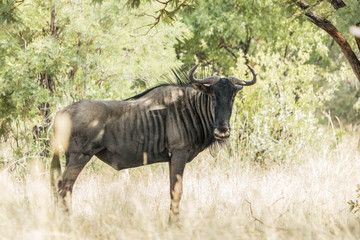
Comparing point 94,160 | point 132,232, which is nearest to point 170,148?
point 132,232

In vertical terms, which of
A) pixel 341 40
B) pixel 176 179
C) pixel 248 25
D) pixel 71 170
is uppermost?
pixel 248 25

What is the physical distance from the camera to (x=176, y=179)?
17.1 feet

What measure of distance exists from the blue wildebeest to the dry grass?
47 centimetres

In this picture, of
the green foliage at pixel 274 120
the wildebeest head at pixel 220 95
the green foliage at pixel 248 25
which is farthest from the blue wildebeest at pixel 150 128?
the green foliage at pixel 248 25

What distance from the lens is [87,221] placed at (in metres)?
4.84

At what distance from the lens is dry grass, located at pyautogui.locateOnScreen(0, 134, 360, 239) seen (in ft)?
13.0

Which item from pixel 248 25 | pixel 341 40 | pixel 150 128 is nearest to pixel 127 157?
pixel 150 128

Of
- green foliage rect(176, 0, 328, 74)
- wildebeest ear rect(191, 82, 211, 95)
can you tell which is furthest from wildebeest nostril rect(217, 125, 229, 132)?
green foliage rect(176, 0, 328, 74)

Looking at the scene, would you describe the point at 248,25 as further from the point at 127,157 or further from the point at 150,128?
the point at 127,157

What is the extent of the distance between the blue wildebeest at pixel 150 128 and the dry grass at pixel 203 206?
1.55 ft

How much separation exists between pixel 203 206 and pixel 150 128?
3.90ft

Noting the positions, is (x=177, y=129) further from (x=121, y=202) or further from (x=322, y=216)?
(x=322, y=216)

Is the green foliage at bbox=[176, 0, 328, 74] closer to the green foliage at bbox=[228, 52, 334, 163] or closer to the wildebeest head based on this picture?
the green foliage at bbox=[228, 52, 334, 163]

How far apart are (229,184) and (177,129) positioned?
6.06ft
